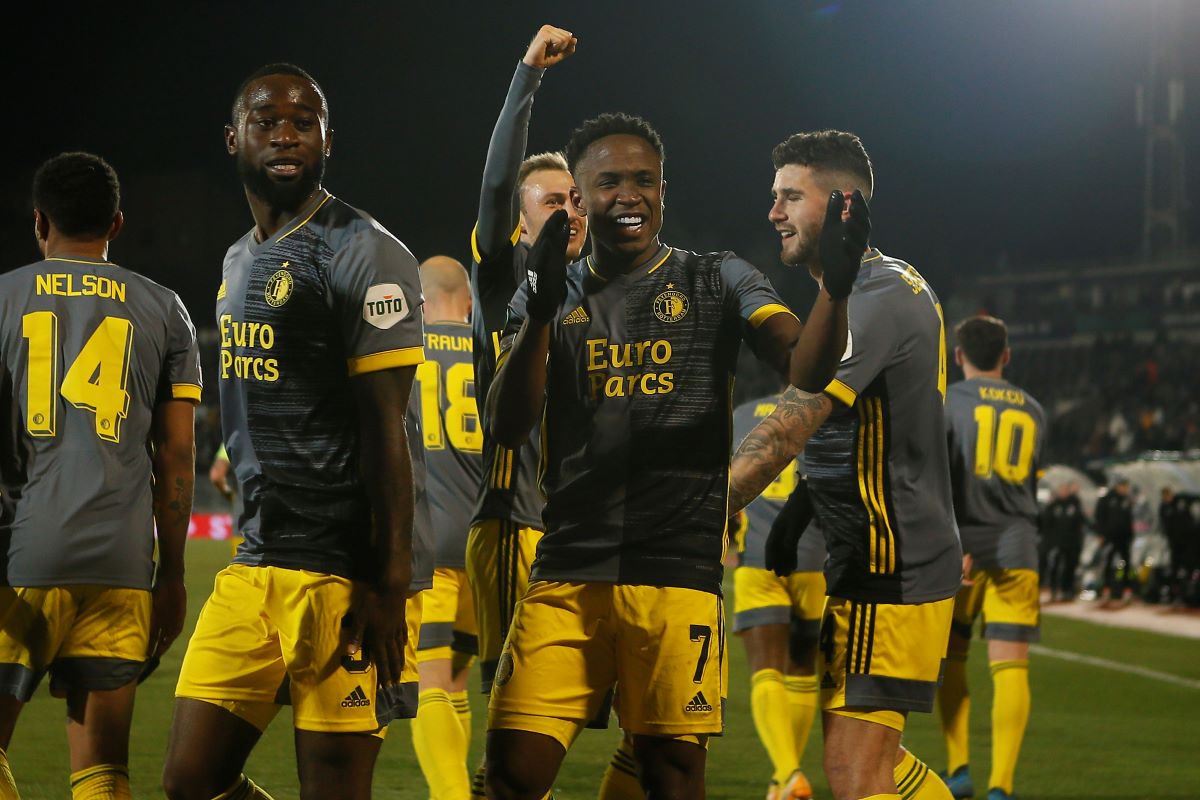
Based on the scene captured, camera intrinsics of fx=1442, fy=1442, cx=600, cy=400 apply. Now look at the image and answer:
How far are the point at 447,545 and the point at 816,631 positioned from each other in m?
2.07

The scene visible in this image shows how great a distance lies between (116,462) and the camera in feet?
13.3

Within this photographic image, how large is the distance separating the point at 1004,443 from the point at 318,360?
5001 millimetres

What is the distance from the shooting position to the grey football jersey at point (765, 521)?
724cm

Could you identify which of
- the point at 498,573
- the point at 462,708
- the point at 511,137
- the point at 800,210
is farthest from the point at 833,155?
the point at 462,708

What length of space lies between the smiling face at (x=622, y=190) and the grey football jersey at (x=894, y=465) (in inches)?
32.3

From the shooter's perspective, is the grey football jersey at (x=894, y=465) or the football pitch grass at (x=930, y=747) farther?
the football pitch grass at (x=930, y=747)

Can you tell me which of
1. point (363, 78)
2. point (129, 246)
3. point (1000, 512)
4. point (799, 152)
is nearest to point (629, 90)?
point (363, 78)

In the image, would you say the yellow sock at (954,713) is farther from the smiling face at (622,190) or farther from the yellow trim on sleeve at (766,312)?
the smiling face at (622,190)

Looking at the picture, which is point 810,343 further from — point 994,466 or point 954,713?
point 994,466

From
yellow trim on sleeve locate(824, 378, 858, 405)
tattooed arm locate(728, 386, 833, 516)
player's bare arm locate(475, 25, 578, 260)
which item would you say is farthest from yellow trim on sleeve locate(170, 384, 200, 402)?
yellow trim on sleeve locate(824, 378, 858, 405)

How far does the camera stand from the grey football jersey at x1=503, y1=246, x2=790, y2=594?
138 inches

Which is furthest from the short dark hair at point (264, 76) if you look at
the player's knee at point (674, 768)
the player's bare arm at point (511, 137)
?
the player's knee at point (674, 768)

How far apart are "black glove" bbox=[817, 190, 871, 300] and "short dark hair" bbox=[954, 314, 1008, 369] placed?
14.8 feet

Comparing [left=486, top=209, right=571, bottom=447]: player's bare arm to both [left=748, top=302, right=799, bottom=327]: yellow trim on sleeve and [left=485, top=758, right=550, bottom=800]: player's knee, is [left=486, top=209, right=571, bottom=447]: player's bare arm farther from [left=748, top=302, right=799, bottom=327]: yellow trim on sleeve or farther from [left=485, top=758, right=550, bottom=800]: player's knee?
[left=485, top=758, right=550, bottom=800]: player's knee
